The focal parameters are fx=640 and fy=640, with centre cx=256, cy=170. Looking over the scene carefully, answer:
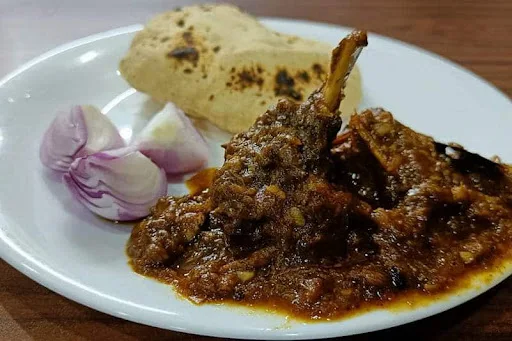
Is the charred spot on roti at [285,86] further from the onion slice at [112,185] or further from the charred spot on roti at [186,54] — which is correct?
the onion slice at [112,185]

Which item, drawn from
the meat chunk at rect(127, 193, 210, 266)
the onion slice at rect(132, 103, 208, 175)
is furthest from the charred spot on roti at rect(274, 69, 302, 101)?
the meat chunk at rect(127, 193, 210, 266)

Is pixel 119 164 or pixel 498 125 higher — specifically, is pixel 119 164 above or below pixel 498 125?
above

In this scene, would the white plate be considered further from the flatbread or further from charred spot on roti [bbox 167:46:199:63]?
charred spot on roti [bbox 167:46:199:63]

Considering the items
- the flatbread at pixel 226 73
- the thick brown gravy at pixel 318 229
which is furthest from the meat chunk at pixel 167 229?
the flatbread at pixel 226 73

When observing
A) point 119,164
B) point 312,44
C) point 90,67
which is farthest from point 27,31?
point 119,164

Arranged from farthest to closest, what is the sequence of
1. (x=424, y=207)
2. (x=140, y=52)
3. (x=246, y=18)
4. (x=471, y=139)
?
(x=246, y=18)
(x=140, y=52)
(x=471, y=139)
(x=424, y=207)

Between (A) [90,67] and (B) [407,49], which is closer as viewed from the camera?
(A) [90,67]

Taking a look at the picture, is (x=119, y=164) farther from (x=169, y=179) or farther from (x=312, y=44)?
(x=312, y=44)

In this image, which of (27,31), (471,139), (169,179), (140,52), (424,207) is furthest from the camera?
(27,31)
